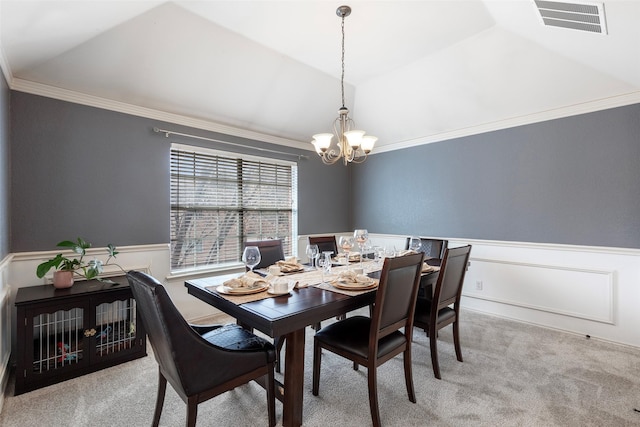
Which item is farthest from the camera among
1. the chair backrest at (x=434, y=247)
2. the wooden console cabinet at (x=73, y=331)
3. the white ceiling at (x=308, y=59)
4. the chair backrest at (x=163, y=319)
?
the chair backrest at (x=434, y=247)

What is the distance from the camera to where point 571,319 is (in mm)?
3158

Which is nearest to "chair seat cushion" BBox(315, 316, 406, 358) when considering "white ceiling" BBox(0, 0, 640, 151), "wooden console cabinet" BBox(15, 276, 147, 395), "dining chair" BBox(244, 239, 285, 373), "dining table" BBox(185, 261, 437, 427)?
"dining table" BBox(185, 261, 437, 427)

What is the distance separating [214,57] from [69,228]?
2074mm

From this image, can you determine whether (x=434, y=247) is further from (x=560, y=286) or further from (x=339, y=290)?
(x=339, y=290)

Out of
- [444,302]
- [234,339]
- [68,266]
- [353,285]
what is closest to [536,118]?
[444,302]

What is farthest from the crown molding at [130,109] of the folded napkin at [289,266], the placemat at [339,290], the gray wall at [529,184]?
the placemat at [339,290]

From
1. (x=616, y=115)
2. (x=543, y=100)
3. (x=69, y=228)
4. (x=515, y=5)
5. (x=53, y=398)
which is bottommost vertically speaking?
(x=53, y=398)

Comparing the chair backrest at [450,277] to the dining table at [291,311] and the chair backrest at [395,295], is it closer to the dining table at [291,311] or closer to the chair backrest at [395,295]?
the chair backrest at [395,295]

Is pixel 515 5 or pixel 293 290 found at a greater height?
pixel 515 5

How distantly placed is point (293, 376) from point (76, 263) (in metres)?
2.11

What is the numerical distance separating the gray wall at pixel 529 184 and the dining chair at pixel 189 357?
3245 millimetres

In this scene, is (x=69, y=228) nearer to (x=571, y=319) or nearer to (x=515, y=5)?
(x=515, y=5)

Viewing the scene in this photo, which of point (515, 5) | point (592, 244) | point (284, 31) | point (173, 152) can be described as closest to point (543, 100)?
point (515, 5)

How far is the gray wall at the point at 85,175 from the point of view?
2490 mm
